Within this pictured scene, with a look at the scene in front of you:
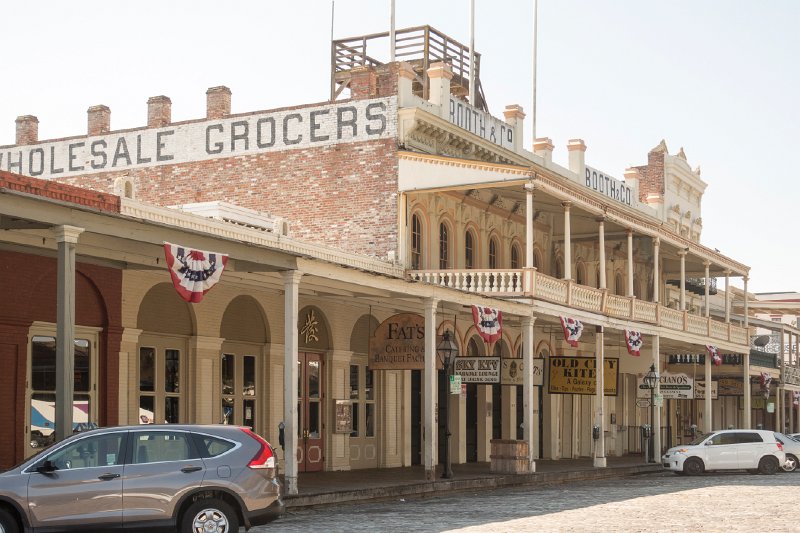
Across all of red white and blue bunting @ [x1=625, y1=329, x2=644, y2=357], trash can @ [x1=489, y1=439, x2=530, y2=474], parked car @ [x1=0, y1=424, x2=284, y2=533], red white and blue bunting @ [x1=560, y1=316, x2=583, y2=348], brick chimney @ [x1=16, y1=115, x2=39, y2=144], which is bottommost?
trash can @ [x1=489, y1=439, x2=530, y2=474]

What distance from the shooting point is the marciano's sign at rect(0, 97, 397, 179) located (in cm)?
3200

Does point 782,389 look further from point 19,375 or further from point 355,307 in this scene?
point 19,375

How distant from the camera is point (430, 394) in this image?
82.9 ft

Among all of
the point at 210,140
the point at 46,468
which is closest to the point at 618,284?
the point at 210,140

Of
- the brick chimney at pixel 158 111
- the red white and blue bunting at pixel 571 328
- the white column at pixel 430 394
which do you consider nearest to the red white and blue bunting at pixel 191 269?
the white column at pixel 430 394

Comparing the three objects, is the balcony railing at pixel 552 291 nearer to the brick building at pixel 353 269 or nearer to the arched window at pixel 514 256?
the brick building at pixel 353 269

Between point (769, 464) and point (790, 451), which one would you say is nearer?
point (769, 464)

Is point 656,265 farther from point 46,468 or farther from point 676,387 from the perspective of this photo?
point 46,468

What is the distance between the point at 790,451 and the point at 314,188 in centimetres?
1483

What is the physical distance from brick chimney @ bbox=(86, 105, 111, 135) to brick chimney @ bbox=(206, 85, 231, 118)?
359 centimetres

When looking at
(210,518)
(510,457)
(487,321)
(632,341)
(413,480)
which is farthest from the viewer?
(632,341)

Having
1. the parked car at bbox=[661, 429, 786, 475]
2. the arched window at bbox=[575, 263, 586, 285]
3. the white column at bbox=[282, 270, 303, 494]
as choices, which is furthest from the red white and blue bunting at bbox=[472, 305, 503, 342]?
the arched window at bbox=[575, 263, 586, 285]

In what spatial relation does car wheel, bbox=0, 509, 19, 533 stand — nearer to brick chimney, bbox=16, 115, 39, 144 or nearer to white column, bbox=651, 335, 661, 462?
brick chimney, bbox=16, 115, 39, 144

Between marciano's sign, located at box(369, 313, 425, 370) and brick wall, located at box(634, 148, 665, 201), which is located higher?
brick wall, located at box(634, 148, 665, 201)
